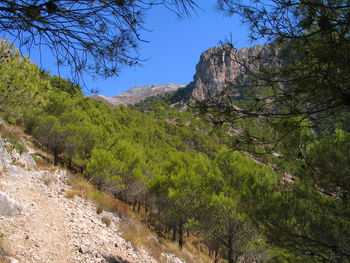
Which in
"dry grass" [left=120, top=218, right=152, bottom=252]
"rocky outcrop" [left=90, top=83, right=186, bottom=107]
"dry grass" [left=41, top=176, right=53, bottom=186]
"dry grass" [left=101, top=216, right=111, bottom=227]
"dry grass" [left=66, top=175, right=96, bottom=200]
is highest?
"rocky outcrop" [left=90, top=83, right=186, bottom=107]

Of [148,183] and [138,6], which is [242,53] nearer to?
[138,6]

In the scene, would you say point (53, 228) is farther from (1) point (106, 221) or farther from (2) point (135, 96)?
(2) point (135, 96)

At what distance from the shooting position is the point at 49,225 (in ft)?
17.8

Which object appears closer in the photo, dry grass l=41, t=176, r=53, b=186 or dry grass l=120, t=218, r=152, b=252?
dry grass l=120, t=218, r=152, b=252

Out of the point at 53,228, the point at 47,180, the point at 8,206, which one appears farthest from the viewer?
the point at 47,180

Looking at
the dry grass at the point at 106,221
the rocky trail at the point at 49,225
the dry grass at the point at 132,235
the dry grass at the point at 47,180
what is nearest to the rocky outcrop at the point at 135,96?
the dry grass at the point at 47,180

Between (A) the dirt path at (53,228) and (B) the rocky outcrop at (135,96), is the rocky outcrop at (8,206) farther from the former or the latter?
(B) the rocky outcrop at (135,96)

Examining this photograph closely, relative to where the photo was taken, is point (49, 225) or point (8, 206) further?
point (49, 225)

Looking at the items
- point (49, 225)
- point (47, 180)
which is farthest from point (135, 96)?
point (49, 225)

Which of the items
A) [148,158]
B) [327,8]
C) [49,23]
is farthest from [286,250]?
[148,158]

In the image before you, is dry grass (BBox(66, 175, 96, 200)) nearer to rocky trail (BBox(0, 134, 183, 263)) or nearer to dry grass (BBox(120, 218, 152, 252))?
rocky trail (BBox(0, 134, 183, 263))

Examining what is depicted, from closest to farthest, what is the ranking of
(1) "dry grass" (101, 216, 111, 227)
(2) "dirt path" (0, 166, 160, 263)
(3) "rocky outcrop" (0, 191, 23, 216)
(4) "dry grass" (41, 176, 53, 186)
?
(2) "dirt path" (0, 166, 160, 263)
(3) "rocky outcrop" (0, 191, 23, 216)
(1) "dry grass" (101, 216, 111, 227)
(4) "dry grass" (41, 176, 53, 186)

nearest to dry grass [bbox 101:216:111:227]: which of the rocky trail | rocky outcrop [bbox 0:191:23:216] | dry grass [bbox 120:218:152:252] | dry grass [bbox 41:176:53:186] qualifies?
the rocky trail

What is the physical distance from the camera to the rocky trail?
4.40 m
